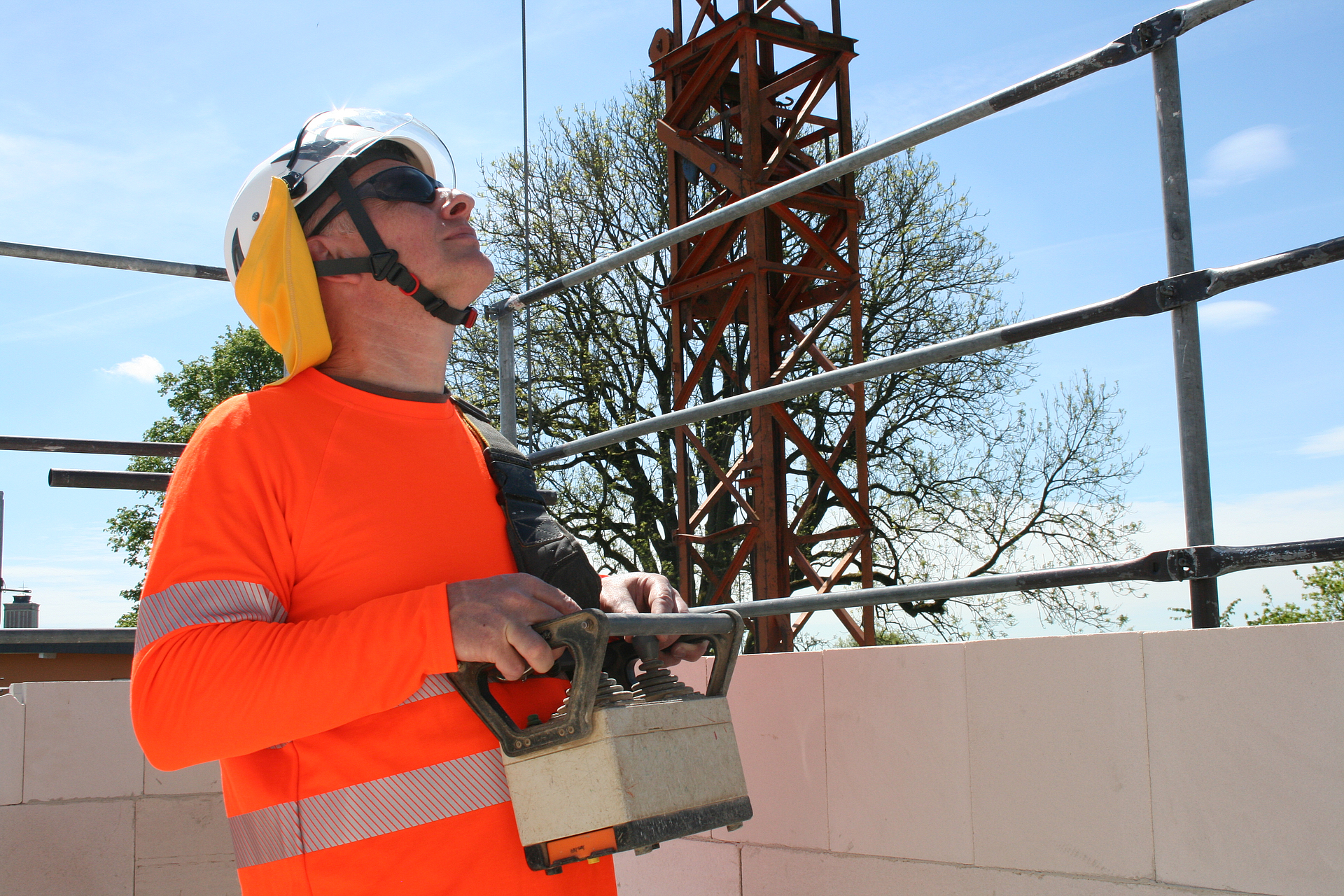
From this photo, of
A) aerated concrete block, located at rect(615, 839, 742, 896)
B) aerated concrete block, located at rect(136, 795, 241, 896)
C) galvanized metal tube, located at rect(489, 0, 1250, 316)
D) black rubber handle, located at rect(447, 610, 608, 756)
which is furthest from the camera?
aerated concrete block, located at rect(136, 795, 241, 896)

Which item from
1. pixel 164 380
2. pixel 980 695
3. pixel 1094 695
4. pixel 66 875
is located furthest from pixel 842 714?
pixel 164 380

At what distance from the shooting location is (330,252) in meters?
1.75

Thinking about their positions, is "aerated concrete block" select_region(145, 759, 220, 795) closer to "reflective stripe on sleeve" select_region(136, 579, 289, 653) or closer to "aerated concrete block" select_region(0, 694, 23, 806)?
"aerated concrete block" select_region(0, 694, 23, 806)

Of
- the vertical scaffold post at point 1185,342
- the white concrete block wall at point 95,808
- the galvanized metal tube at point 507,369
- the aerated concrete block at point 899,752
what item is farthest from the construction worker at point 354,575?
the white concrete block wall at point 95,808

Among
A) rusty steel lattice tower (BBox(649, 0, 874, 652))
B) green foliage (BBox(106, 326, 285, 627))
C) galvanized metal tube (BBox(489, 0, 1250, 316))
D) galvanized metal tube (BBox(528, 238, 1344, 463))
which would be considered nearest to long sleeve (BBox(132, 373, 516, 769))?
galvanized metal tube (BBox(528, 238, 1344, 463))

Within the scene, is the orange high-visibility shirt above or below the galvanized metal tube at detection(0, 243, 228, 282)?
below

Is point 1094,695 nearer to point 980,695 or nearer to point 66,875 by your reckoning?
point 980,695

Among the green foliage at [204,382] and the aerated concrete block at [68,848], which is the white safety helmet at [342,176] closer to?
the aerated concrete block at [68,848]

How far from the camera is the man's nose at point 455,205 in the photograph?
1.79 m

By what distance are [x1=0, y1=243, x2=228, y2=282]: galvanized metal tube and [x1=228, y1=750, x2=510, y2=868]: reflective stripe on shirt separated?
90.0 inches

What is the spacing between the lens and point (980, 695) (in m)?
2.02

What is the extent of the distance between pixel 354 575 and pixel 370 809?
0.32 meters

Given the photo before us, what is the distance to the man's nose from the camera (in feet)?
5.88

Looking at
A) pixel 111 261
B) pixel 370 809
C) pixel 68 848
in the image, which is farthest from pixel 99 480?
pixel 370 809
